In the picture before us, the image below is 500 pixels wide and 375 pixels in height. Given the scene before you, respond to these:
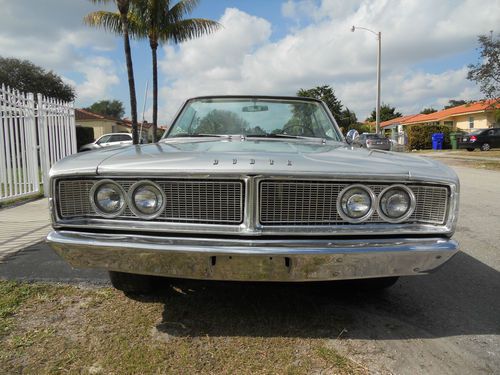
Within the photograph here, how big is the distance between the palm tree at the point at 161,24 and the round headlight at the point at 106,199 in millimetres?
13801

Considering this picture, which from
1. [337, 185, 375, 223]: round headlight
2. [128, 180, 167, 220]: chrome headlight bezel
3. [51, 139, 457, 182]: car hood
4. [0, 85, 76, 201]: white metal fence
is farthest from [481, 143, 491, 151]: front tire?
[128, 180, 167, 220]: chrome headlight bezel

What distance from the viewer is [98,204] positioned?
223 cm

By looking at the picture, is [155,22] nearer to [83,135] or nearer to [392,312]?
[83,135]

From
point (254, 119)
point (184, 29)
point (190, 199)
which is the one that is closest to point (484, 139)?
point (184, 29)

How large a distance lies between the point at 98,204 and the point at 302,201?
108 centimetres

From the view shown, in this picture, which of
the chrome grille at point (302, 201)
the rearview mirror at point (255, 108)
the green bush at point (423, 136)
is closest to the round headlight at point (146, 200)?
the chrome grille at point (302, 201)

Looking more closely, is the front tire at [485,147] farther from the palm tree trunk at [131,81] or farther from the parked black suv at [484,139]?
the palm tree trunk at [131,81]

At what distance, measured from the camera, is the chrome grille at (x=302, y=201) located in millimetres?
2139

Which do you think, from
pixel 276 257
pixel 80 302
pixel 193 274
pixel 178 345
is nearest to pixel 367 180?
pixel 276 257

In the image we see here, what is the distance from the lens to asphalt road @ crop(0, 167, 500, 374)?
2.26 m

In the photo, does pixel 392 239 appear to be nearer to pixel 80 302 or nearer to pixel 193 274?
pixel 193 274

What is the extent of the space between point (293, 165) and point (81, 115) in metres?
43.8

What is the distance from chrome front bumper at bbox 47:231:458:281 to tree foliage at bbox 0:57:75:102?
128 ft

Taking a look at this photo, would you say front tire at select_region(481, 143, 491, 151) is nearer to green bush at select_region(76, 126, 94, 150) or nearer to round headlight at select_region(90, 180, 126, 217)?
green bush at select_region(76, 126, 94, 150)
